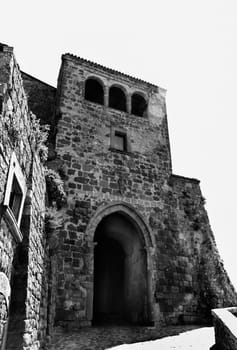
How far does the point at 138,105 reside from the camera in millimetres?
12445

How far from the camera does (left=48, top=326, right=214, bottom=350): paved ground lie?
6.15m

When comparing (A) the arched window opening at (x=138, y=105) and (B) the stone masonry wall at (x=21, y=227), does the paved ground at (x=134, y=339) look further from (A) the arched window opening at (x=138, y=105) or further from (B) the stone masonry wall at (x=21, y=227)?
(A) the arched window opening at (x=138, y=105)

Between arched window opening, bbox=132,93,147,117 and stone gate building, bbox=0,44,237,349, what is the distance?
0.14 feet

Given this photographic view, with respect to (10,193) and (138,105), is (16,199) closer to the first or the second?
(10,193)

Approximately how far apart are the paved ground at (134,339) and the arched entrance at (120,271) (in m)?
1.21

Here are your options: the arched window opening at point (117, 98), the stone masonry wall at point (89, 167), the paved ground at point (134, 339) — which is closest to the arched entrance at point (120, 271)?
the stone masonry wall at point (89, 167)

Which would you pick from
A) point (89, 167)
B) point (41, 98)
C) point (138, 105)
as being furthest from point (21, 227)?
point (138, 105)

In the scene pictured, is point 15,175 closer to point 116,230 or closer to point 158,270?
point 158,270

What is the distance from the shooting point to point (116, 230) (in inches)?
424

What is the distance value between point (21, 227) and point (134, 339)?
3.96 m

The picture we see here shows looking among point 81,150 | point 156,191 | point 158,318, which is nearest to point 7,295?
point 158,318

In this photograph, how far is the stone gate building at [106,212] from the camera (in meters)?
5.36

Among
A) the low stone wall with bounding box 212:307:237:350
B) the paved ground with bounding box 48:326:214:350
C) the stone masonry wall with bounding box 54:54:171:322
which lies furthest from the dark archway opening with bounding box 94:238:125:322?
the low stone wall with bounding box 212:307:237:350

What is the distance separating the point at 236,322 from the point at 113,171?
5620mm
